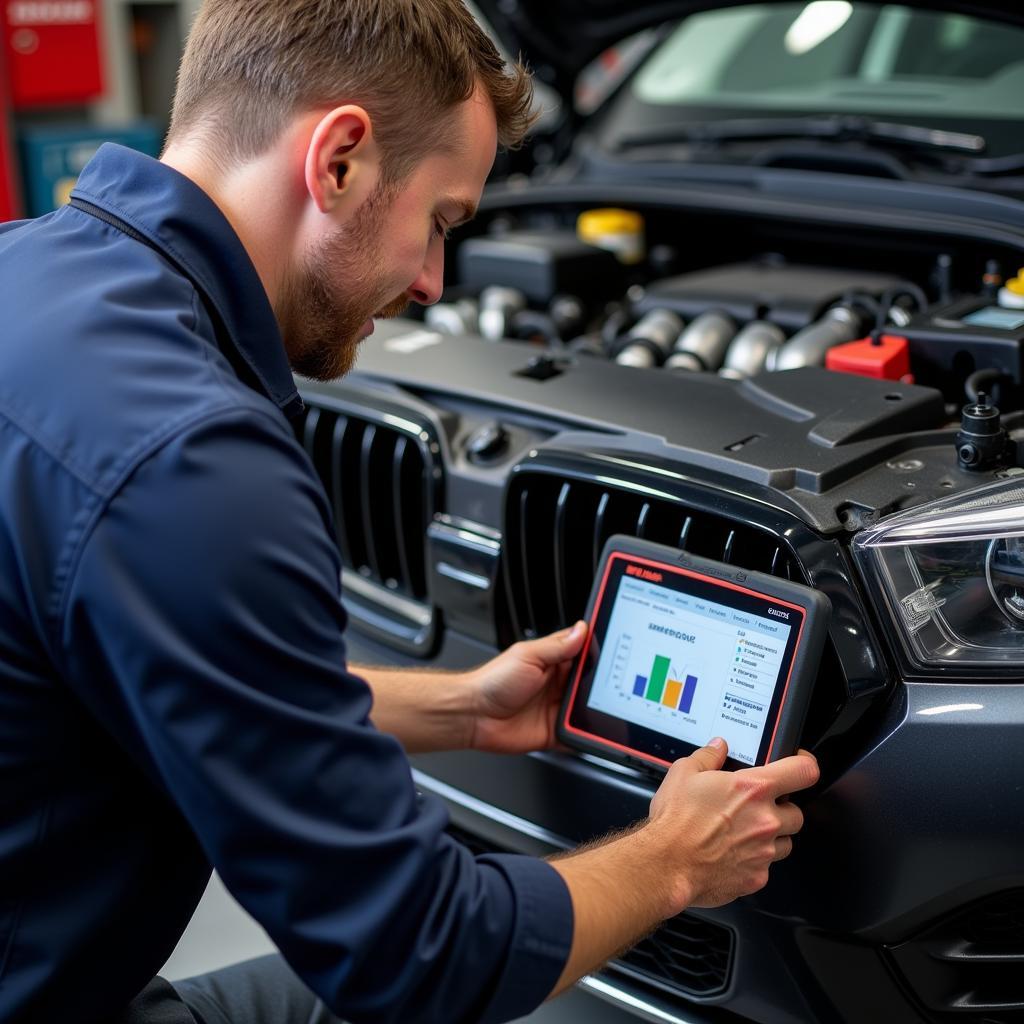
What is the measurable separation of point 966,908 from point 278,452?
2.31 ft

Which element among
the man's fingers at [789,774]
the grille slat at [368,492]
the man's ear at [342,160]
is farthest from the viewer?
the grille slat at [368,492]

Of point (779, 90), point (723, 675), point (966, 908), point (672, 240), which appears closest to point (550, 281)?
point (672, 240)

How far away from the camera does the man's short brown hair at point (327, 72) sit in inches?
40.1

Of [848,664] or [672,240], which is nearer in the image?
[848,664]

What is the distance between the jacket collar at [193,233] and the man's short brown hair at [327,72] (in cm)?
6

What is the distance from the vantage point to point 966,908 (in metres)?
1.13

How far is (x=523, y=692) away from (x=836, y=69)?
137 cm

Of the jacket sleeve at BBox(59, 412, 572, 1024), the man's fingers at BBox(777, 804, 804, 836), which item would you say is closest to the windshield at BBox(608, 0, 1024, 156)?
the man's fingers at BBox(777, 804, 804, 836)

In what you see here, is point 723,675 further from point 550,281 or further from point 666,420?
point 550,281

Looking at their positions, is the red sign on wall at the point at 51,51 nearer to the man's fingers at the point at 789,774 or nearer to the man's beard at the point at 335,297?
the man's beard at the point at 335,297

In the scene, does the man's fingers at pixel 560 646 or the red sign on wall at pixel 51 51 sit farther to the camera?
the red sign on wall at pixel 51 51

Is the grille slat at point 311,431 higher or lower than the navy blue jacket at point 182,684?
lower

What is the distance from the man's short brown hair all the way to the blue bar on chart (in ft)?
1.72

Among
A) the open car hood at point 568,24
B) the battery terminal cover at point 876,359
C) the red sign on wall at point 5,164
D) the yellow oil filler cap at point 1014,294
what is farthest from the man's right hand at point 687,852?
the red sign on wall at point 5,164
